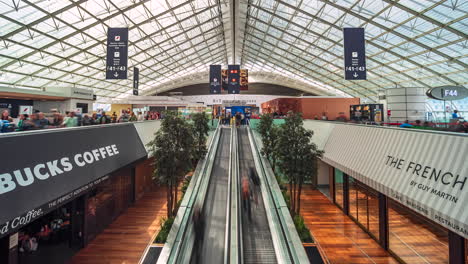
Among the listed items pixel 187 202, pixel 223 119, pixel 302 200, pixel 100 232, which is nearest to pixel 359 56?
pixel 302 200

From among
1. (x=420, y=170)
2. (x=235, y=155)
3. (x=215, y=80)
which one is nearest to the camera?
(x=420, y=170)

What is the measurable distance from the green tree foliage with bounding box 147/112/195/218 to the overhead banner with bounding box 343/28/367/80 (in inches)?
328

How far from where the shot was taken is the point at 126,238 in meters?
8.76

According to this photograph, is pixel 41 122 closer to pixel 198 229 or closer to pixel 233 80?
pixel 198 229

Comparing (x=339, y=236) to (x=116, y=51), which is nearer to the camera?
(x=339, y=236)

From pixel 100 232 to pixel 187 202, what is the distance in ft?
13.5

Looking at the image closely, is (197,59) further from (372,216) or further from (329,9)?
(372,216)

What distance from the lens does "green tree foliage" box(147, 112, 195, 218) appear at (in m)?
8.81

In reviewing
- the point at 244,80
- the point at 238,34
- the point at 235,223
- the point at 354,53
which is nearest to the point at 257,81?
the point at 238,34

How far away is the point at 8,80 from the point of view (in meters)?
21.5

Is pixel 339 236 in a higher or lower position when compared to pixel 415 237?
lower

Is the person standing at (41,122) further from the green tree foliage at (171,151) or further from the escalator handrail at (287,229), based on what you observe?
the escalator handrail at (287,229)

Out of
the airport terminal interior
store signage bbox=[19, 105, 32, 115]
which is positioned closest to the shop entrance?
the airport terminal interior

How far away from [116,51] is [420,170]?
42.0ft
